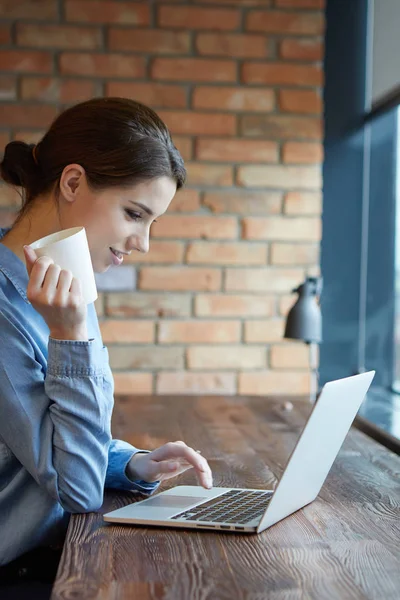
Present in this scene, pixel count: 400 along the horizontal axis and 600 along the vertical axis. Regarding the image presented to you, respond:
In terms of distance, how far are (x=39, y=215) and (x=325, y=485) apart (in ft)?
2.21

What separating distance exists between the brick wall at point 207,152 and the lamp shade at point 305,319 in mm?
585

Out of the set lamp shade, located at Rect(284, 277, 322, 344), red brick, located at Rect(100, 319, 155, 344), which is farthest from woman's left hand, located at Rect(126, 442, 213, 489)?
red brick, located at Rect(100, 319, 155, 344)

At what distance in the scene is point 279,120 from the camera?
9.62 feet

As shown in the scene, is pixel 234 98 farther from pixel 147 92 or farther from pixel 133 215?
pixel 133 215

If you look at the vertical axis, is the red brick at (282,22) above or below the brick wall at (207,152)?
above

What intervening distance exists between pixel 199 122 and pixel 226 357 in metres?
0.84

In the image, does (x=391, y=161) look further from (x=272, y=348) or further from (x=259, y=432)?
(x=259, y=432)

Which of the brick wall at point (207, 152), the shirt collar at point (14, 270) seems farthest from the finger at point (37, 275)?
the brick wall at point (207, 152)

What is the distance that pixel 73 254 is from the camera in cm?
122

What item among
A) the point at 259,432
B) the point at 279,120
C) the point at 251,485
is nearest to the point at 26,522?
the point at 251,485

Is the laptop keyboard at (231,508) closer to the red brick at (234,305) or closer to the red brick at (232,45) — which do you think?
the red brick at (234,305)

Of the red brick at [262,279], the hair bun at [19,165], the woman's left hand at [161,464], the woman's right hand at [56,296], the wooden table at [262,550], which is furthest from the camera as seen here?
the red brick at [262,279]

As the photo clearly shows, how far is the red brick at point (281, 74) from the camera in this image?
2.92 metres

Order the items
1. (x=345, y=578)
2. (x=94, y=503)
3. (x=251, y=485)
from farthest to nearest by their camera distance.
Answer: (x=251, y=485) → (x=94, y=503) → (x=345, y=578)
